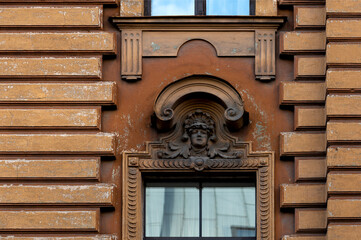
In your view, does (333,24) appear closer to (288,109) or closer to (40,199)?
(288,109)

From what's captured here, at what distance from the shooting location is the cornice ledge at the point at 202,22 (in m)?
15.5

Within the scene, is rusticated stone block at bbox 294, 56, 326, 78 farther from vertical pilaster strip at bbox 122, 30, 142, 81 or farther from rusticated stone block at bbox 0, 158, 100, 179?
rusticated stone block at bbox 0, 158, 100, 179

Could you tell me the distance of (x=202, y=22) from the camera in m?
15.5

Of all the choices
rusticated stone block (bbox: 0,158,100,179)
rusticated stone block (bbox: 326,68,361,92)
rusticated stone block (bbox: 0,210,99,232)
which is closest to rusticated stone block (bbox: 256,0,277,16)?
rusticated stone block (bbox: 326,68,361,92)

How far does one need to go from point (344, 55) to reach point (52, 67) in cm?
415

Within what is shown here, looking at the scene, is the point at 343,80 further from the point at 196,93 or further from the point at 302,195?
the point at 196,93

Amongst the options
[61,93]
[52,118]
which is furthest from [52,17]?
[52,118]

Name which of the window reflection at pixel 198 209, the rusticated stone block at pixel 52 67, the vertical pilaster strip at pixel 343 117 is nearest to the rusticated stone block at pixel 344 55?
the vertical pilaster strip at pixel 343 117

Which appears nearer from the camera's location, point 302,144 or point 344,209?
point 344,209

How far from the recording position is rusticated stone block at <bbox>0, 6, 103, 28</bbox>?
50.6 feet

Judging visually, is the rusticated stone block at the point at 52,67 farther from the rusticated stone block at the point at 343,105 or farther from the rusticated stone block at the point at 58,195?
the rusticated stone block at the point at 343,105

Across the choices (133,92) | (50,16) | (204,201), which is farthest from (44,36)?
(204,201)

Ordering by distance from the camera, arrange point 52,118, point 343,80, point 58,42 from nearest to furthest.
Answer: point 343,80 → point 52,118 → point 58,42

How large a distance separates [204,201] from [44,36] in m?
3.32
